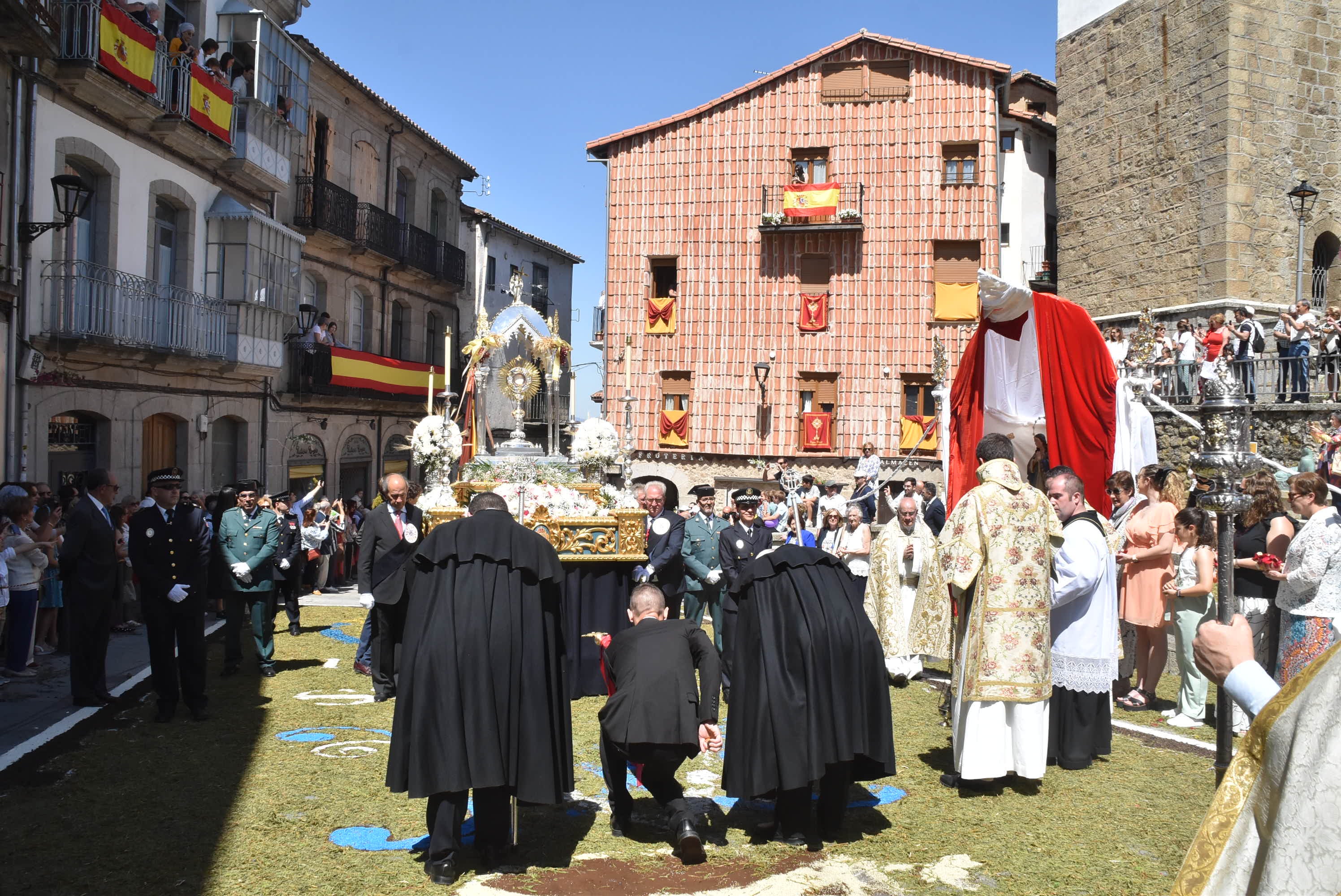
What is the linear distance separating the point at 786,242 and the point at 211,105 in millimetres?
15058

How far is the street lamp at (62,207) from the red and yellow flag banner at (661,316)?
16.6m

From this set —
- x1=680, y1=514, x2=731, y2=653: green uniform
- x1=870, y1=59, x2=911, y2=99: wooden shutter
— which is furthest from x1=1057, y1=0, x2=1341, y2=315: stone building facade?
x1=680, y1=514, x2=731, y2=653: green uniform

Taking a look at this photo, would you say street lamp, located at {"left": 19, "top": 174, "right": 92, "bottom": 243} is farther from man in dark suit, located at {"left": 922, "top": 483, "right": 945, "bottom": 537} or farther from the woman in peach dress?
the woman in peach dress

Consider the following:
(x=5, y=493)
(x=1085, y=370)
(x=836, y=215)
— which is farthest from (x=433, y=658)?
(x=836, y=215)

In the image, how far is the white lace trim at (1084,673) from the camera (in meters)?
6.75

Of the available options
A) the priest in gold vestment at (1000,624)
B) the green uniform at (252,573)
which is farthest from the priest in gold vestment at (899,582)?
the green uniform at (252,573)

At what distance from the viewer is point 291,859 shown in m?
4.99

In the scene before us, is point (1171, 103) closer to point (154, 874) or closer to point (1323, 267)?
point (1323, 267)

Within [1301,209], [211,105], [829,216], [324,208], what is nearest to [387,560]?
[211,105]

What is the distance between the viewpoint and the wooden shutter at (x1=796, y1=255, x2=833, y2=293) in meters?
27.4

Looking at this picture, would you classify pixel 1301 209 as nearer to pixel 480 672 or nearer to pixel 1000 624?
pixel 1000 624

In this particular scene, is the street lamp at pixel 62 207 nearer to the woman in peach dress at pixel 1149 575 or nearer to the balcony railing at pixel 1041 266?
the woman in peach dress at pixel 1149 575

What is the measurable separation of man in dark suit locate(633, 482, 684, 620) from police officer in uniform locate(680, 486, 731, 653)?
0.09 metres

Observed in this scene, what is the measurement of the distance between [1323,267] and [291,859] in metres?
22.4
